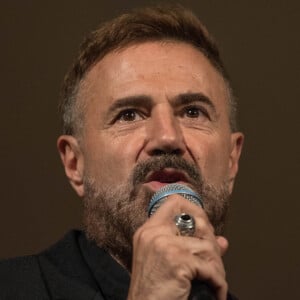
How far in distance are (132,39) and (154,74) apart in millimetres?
127

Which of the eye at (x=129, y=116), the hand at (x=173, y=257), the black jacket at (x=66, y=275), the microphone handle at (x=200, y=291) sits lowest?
the black jacket at (x=66, y=275)

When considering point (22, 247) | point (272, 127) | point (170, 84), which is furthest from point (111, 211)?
point (272, 127)

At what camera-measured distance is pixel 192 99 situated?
130 cm

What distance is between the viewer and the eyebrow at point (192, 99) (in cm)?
128

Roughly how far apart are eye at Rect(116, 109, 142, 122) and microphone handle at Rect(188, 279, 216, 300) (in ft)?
1.65

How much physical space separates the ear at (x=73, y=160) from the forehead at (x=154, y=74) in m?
0.11

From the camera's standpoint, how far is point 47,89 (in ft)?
5.98

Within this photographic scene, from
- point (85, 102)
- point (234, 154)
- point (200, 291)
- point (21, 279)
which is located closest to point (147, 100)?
point (85, 102)

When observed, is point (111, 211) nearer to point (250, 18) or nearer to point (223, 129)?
point (223, 129)

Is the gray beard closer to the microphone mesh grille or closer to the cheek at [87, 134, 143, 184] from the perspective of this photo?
the cheek at [87, 134, 143, 184]

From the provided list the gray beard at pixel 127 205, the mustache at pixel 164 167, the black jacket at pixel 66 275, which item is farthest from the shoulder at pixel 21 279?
the mustache at pixel 164 167

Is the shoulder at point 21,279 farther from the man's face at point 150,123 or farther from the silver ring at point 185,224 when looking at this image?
the silver ring at point 185,224

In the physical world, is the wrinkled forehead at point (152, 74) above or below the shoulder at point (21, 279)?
above

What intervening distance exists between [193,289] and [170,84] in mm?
535
